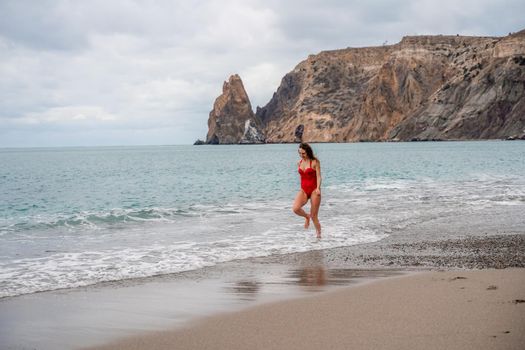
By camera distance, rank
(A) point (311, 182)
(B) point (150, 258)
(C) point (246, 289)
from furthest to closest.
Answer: (A) point (311, 182)
(B) point (150, 258)
(C) point (246, 289)

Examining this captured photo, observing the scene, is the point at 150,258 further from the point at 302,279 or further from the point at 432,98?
the point at 432,98

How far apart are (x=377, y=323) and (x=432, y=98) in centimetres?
14741

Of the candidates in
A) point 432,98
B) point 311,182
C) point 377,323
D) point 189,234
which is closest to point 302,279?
point 377,323

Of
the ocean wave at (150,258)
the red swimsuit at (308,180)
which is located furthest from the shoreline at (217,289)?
the red swimsuit at (308,180)

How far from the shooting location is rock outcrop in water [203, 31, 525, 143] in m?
132

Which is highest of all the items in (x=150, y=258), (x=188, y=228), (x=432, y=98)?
(x=432, y=98)

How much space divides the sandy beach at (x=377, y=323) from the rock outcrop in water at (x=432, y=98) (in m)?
136

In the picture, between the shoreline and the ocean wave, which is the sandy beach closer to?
the shoreline

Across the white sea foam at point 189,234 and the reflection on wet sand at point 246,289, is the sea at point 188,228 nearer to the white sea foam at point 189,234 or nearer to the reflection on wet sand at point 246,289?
the white sea foam at point 189,234

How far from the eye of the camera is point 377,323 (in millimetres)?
5211

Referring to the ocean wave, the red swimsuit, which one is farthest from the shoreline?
the red swimsuit

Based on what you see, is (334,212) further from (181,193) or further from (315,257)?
(181,193)

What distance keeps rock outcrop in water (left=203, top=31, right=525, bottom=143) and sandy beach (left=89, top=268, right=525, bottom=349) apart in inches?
5337

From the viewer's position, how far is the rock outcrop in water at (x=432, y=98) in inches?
5202
